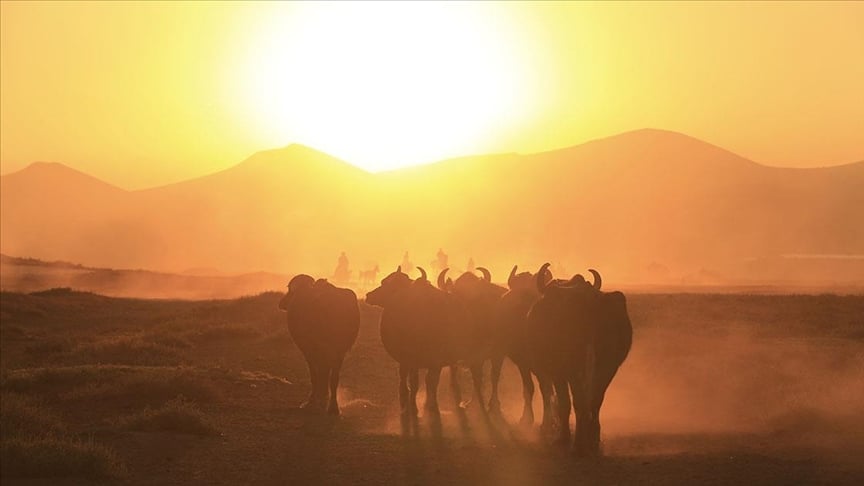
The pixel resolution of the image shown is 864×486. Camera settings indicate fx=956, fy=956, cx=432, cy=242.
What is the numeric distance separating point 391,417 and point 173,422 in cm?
418

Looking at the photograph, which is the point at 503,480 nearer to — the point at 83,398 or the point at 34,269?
the point at 83,398

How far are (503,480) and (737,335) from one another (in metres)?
19.3

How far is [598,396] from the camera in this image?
13.4m

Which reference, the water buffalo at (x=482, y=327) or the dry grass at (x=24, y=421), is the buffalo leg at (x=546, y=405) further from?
the dry grass at (x=24, y=421)

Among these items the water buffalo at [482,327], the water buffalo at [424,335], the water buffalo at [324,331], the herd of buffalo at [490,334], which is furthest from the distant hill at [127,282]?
the water buffalo at [424,335]

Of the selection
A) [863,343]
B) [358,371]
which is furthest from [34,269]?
[863,343]

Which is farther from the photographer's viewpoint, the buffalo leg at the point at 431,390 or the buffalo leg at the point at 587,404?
the buffalo leg at the point at 431,390

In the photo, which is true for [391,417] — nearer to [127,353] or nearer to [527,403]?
[527,403]

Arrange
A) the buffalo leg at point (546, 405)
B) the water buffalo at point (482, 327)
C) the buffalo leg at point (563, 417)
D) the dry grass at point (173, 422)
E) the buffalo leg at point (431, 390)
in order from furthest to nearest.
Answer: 1. the water buffalo at point (482, 327)
2. the buffalo leg at point (431, 390)
3. the buffalo leg at point (546, 405)
4. the dry grass at point (173, 422)
5. the buffalo leg at point (563, 417)

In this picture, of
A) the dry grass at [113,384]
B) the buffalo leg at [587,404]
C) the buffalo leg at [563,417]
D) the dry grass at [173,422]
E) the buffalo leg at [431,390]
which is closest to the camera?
the buffalo leg at [587,404]

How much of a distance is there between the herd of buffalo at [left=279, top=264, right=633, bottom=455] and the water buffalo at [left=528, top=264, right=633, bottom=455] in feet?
0.05

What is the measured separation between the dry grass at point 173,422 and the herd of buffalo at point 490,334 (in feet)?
10.5

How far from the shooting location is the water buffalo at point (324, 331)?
18.4m

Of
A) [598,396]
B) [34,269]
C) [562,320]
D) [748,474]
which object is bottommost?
[748,474]
